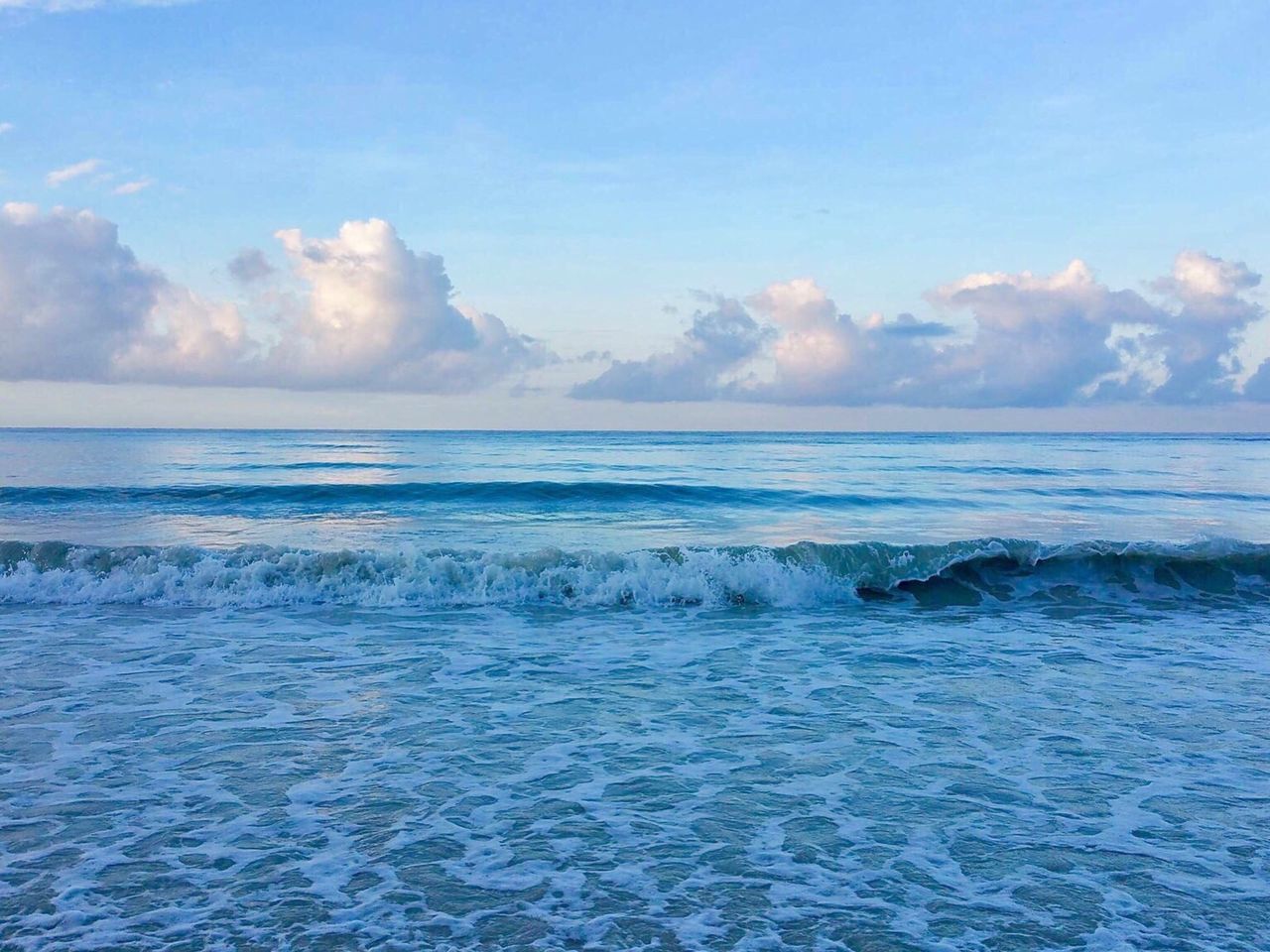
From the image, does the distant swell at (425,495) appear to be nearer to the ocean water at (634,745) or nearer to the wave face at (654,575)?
the ocean water at (634,745)

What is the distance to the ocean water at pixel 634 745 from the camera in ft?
14.9

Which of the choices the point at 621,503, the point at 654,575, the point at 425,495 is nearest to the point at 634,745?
the point at 654,575

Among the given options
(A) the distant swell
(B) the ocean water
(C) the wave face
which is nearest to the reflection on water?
(A) the distant swell

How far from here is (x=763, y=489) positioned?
27688 millimetres

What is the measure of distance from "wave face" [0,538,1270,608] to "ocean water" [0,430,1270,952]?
62 millimetres

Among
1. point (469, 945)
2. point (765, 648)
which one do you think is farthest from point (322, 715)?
point (765, 648)

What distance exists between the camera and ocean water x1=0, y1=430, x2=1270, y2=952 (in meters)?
4.54

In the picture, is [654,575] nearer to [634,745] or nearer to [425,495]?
[634,745]

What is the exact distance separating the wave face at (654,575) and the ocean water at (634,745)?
0.20 ft

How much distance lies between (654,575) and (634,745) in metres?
6.68

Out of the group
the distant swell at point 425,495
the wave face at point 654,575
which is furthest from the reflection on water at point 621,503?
the wave face at point 654,575

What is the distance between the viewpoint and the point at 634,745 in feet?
22.9

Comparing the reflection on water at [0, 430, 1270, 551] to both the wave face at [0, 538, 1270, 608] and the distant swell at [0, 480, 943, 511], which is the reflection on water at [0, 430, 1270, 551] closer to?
the distant swell at [0, 480, 943, 511]

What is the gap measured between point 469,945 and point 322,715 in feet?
12.8
